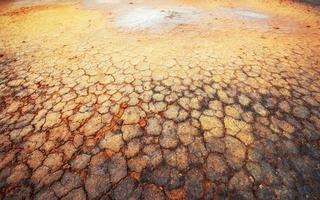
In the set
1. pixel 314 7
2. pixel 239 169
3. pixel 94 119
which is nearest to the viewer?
pixel 239 169

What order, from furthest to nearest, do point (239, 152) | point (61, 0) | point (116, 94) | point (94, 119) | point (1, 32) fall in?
point (61, 0) → point (1, 32) → point (116, 94) → point (94, 119) → point (239, 152)

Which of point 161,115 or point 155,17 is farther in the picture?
point 155,17

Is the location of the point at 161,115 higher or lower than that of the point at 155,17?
lower

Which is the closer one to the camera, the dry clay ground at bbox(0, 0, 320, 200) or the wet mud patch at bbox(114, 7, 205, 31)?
the dry clay ground at bbox(0, 0, 320, 200)

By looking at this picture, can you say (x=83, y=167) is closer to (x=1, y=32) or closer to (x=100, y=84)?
(x=100, y=84)

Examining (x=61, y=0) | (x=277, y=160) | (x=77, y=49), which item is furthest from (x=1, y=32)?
(x=277, y=160)

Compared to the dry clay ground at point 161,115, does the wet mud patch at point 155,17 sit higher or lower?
higher

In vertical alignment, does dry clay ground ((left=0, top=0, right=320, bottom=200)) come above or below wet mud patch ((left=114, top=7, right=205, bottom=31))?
below

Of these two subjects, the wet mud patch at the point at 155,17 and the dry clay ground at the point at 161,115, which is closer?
the dry clay ground at the point at 161,115
